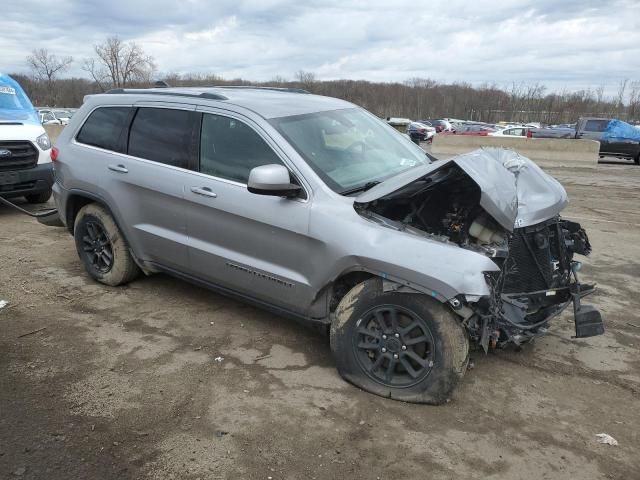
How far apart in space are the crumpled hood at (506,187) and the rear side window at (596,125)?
67.9 ft

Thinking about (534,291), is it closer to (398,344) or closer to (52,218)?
(398,344)

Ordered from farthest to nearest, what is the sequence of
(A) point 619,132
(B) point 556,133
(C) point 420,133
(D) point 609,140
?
(C) point 420,133, (B) point 556,133, (D) point 609,140, (A) point 619,132

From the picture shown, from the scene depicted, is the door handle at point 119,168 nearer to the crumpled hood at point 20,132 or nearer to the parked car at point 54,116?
the crumpled hood at point 20,132

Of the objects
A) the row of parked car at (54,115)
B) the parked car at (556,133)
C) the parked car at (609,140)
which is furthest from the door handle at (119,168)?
the row of parked car at (54,115)

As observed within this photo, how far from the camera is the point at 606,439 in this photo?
3.09m

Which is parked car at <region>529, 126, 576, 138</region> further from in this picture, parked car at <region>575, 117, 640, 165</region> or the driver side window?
the driver side window

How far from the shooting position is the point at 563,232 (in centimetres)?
409

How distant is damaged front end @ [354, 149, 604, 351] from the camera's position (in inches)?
129

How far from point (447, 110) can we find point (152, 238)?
278 ft

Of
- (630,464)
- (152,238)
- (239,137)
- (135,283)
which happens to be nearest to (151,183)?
(152,238)

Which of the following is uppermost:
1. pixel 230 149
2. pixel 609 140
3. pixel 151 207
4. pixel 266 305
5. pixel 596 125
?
pixel 230 149

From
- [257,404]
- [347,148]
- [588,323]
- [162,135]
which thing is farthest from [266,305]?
[588,323]

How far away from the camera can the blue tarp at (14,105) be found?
879 centimetres

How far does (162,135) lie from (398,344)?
265 centimetres
